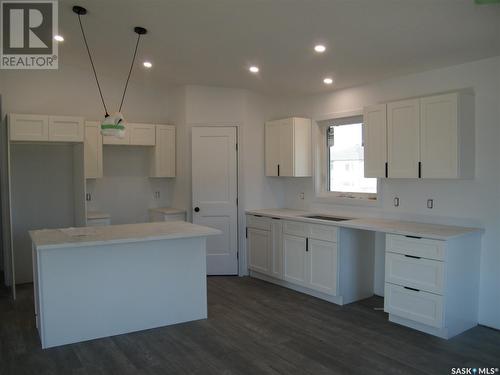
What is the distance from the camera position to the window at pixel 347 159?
5070 mm

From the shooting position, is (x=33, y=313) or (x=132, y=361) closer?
(x=132, y=361)

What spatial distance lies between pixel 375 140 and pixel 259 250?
2159 mm

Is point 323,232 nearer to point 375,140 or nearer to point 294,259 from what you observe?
point 294,259

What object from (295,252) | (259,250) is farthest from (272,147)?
(295,252)

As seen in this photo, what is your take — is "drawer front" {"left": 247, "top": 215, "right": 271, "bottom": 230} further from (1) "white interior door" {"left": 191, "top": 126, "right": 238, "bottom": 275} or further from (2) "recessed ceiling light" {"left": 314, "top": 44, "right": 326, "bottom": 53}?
(2) "recessed ceiling light" {"left": 314, "top": 44, "right": 326, "bottom": 53}

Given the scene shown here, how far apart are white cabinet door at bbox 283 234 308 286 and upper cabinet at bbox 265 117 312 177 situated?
37.0 inches

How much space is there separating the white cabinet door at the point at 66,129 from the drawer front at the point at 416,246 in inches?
153

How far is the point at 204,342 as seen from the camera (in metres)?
3.56

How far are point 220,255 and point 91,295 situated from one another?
7.71 feet

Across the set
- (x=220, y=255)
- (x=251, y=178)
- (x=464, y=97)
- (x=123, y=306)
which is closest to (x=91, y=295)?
(x=123, y=306)

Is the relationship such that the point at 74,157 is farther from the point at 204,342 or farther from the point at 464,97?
the point at 464,97

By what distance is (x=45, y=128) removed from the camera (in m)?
4.99

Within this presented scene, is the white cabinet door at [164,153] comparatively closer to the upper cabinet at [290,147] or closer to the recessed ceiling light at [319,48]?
the upper cabinet at [290,147]

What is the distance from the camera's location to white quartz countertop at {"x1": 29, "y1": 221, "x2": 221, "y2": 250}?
11.1ft
